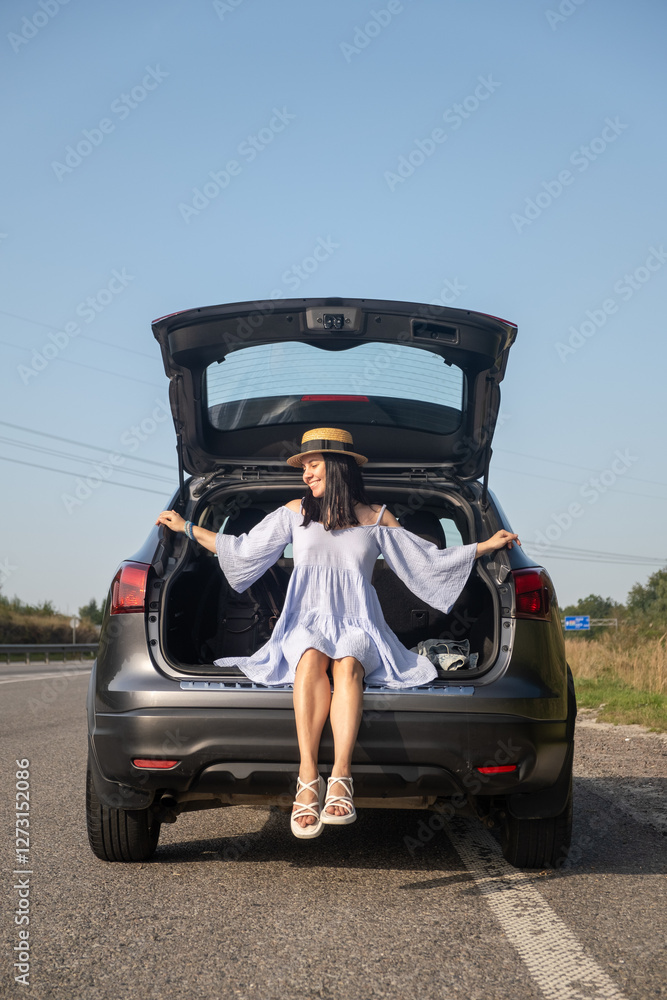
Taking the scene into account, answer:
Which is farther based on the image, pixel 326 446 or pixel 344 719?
pixel 326 446

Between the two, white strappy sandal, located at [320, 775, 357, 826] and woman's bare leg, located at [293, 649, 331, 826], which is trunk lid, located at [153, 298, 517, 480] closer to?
woman's bare leg, located at [293, 649, 331, 826]

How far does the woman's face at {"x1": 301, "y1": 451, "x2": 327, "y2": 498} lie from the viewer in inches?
177

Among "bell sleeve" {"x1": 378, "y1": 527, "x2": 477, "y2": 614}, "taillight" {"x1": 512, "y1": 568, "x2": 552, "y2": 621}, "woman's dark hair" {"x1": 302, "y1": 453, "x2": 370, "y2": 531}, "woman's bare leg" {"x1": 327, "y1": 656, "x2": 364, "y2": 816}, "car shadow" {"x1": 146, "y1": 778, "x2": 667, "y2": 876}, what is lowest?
"car shadow" {"x1": 146, "y1": 778, "x2": 667, "y2": 876}

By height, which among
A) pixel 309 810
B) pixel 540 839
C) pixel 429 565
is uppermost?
pixel 429 565

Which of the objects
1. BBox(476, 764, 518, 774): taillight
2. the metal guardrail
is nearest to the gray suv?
BBox(476, 764, 518, 774): taillight

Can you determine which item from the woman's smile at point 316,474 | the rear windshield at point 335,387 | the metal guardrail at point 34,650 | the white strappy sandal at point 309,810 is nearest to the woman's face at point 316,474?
the woman's smile at point 316,474

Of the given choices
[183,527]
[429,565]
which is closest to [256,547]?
[183,527]

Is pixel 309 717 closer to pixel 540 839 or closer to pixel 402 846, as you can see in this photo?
pixel 540 839

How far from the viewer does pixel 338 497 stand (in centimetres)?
441

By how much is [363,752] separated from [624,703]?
926cm

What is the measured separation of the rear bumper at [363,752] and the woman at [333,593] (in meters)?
0.08

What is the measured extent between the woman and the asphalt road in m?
0.45

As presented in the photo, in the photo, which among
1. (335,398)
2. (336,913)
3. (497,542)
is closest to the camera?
(336,913)

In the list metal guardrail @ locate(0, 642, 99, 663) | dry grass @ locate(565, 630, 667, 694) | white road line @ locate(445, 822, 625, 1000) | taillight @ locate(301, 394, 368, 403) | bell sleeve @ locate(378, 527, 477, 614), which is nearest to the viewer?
white road line @ locate(445, 822, 625, 1000)
